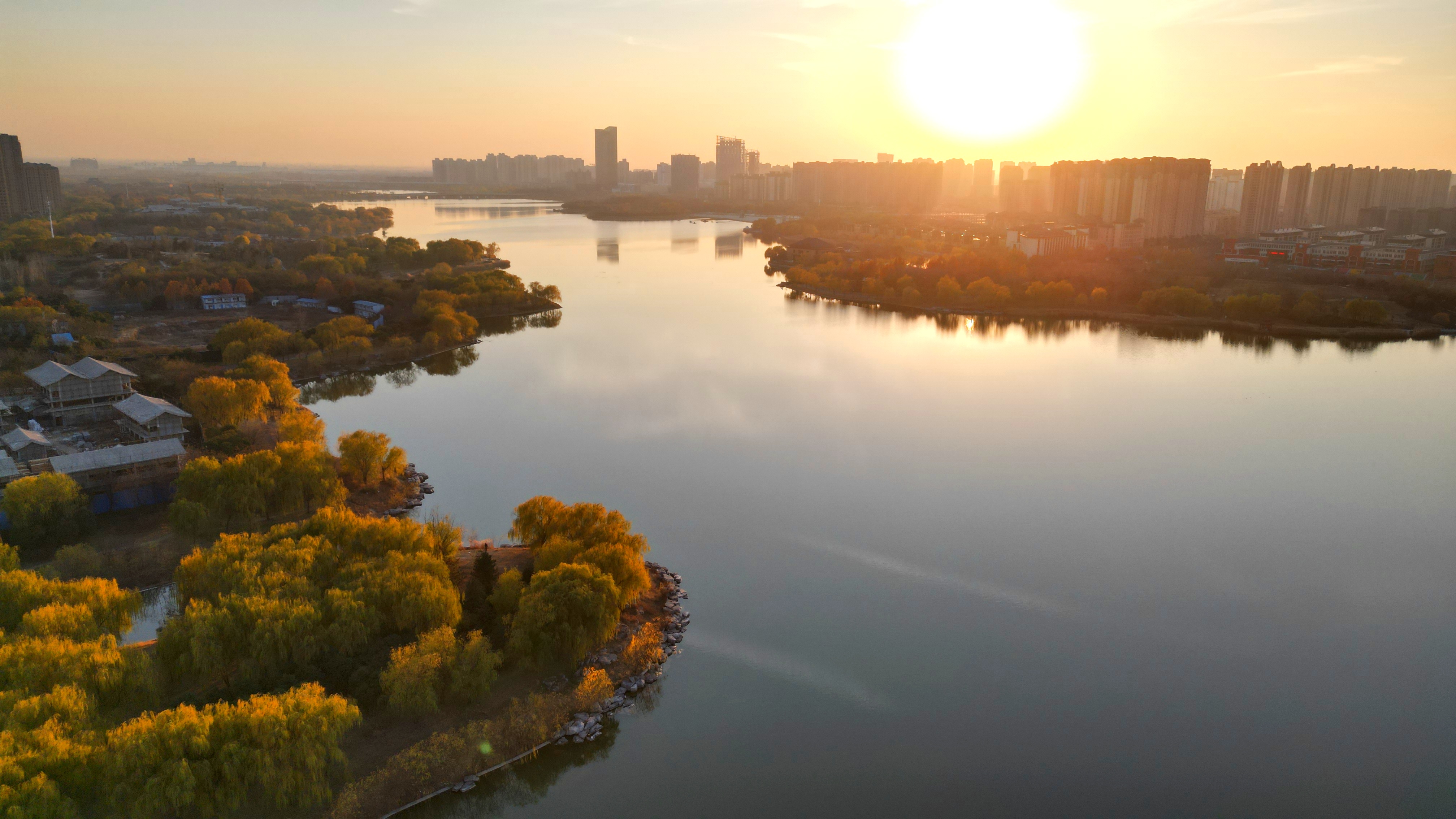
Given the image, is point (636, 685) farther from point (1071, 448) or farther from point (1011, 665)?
point (1071, 448)

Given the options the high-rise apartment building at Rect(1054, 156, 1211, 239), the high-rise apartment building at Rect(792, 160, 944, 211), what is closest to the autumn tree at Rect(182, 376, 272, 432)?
the high-rise apartment building at Rect(1054, 156, 1211, 239)

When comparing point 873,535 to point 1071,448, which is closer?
point 873,535

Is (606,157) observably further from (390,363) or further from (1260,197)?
(390,363)

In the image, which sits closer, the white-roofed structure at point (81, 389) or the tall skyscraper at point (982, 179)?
the white-roofed structure at point (81, 389)

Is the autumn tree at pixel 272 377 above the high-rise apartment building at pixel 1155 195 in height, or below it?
below

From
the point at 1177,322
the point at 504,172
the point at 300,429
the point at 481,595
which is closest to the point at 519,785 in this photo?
the point at 481,595

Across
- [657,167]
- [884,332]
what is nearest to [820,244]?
[884,332]

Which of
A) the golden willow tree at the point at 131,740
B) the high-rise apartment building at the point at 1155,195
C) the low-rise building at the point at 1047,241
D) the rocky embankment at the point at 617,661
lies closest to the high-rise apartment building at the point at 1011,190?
the high-rise apartment building at the point at 1155,195

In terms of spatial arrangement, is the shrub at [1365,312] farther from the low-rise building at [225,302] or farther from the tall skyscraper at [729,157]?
the tall skyscraper at [729,157]
